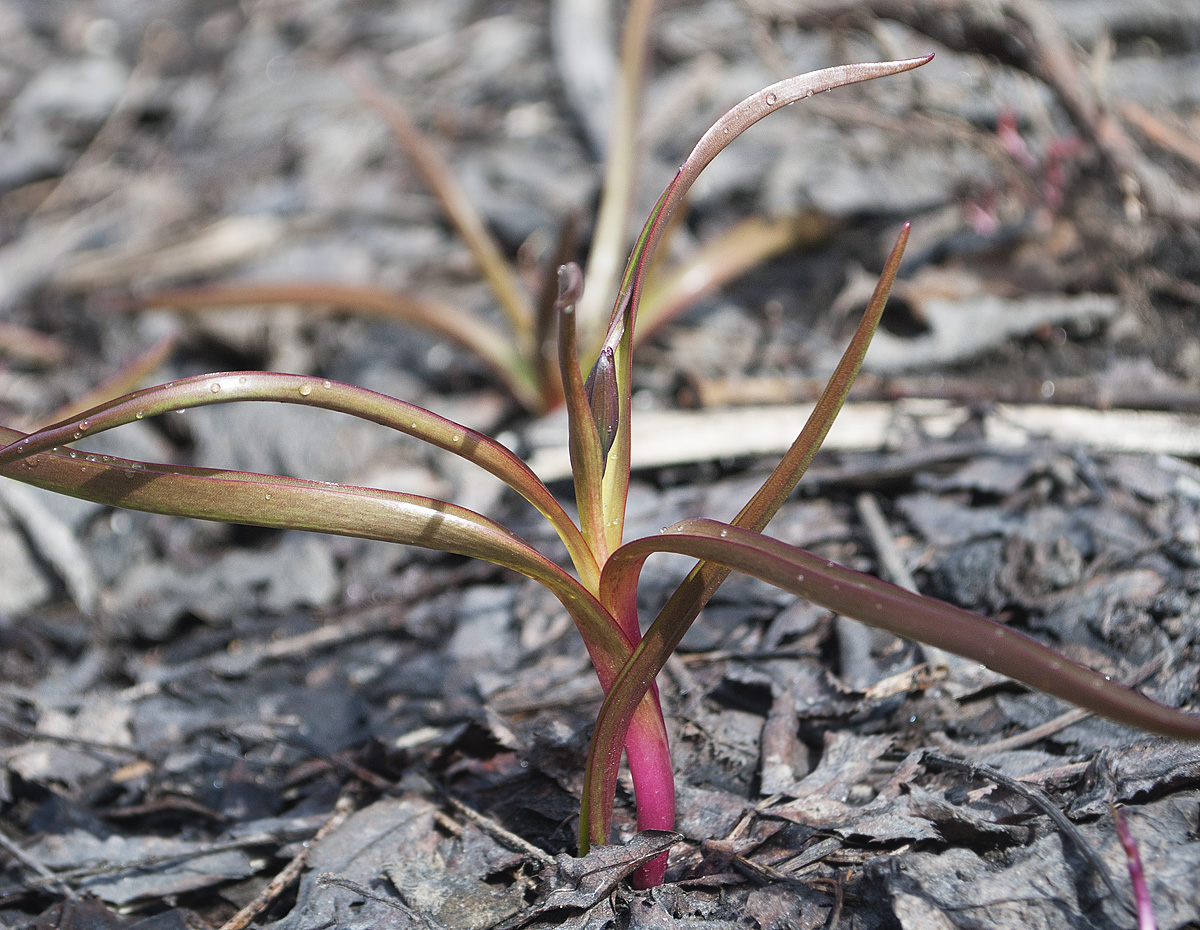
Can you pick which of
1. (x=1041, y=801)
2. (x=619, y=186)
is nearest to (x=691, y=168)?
(x=1041, y=801)

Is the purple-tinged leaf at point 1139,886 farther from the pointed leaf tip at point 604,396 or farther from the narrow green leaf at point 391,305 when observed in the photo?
the narrow green leaf at point 391,305

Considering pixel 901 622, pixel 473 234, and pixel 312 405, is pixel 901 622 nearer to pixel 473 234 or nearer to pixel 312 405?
pixel 312 405

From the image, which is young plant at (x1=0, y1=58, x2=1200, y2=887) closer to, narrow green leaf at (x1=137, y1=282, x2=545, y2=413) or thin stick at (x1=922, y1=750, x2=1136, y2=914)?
thin stick at (x1=922, y1=750, x2=1136, y2=914)

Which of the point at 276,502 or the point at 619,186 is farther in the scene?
the point at 619,186

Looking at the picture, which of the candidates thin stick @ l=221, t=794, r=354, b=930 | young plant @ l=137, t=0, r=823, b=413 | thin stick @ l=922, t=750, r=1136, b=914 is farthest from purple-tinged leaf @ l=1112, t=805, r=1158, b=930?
young plant @ l=137, t=0, r=823, b=413

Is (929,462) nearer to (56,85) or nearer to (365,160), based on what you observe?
(365,160)

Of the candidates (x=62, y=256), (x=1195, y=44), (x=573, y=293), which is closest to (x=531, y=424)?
(x=573, y=293)
